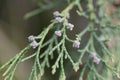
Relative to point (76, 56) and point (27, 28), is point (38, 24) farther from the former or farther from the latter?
point (76, 56)

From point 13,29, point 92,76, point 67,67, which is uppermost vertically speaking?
point 13,29

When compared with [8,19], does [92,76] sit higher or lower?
lower

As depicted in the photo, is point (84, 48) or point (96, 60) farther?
point (84, 48)

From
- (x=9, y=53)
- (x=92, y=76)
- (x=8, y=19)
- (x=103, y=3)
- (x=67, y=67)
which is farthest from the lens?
(x=8, y=19)

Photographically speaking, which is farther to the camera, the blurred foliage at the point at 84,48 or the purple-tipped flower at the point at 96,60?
the purple-tipped flower at the point at 96,60

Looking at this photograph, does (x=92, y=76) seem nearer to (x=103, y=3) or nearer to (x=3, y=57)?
(x=103, y=3)

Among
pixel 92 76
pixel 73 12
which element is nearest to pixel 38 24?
pixel 73 12

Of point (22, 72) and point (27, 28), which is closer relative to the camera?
point (22, 72)

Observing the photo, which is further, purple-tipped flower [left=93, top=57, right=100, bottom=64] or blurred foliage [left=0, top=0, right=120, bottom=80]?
purple-tipped flower [left=93, top=57, right=100, bottom=64]

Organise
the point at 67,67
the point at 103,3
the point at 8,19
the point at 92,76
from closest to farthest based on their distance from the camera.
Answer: the point at 92,76
the point at 103,3
the point at 67,67
the point at 8,19
